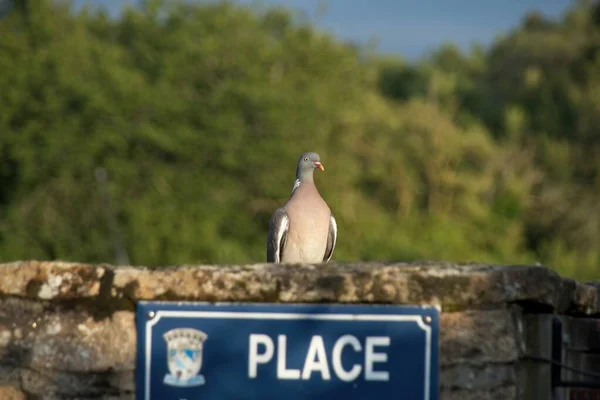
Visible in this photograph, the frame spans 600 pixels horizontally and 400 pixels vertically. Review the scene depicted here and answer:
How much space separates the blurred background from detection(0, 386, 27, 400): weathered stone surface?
35.8 metres

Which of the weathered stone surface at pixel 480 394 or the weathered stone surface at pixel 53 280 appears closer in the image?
the weathered stone surface at pixel 480 394

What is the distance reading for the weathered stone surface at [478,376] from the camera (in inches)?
184

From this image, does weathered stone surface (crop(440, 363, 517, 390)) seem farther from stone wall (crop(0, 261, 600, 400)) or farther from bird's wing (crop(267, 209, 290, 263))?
bird's wing (crop(267, 209, 290, 263))

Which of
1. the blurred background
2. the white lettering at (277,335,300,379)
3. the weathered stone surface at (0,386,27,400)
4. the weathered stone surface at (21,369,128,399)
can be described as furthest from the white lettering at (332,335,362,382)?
the blurred background

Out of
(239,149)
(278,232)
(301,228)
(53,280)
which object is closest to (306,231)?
(301,228)

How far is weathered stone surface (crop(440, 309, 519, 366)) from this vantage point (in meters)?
4.68

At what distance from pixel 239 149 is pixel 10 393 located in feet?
141

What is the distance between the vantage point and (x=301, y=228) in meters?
9.38

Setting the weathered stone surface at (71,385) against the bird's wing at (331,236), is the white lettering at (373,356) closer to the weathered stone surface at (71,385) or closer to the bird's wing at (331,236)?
the weathered stone surface at (71,385)

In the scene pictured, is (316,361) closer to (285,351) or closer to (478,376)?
(285,351)

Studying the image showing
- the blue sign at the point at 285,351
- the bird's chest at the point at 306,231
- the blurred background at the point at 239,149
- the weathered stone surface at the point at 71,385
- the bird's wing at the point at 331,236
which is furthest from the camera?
the blurred background at the point at 239,149

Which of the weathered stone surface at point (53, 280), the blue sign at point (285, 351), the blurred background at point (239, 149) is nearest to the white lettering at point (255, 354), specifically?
the blue sign at point (285, 351)

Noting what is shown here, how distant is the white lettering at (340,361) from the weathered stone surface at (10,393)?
1.13m

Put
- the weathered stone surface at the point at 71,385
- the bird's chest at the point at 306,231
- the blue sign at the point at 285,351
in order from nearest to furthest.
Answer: the blue sign at the point at 285,351 → the weathered stone surface at the point at 71,385 → the bird's chest at the point at 306,231
